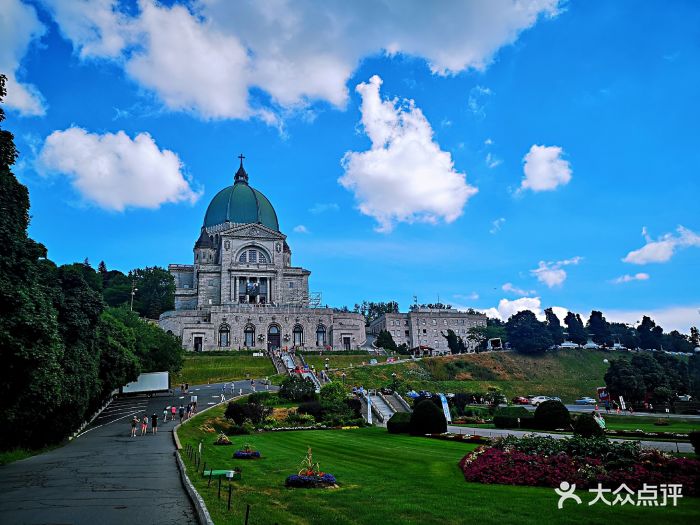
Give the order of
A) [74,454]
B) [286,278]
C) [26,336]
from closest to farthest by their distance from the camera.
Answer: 1. [26,336]
2. [74,454]
3. [286,278]

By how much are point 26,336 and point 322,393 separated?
1167 inches

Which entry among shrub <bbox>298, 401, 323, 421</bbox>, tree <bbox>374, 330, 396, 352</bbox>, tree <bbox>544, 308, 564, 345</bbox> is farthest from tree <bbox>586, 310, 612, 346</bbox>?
shrub <bbox>298, 401, 323, 421</bbox>

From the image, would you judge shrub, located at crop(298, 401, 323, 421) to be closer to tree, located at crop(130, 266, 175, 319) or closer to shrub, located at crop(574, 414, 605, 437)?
shrub, located at crop(574, 414, 605, 437)

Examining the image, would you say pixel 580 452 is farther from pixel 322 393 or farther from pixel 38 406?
pixel 322 393

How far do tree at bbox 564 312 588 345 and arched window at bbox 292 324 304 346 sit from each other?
5810 centimetres

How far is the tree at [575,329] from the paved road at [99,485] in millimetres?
97102

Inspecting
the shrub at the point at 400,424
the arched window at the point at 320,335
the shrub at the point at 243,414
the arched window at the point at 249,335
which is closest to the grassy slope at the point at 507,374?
the arched window at the point at 320,335

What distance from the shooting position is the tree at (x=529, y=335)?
9456 cm

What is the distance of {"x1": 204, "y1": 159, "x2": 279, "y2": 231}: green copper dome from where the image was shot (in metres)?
98.9

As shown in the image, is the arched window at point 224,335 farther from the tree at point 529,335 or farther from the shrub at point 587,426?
the shrub at point 587,426

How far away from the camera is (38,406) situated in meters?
21.6

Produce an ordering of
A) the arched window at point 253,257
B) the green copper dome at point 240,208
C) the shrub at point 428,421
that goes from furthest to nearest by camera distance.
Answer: the green copper dome at point 240,208 → the arched window at point 253,257 → the shrub at point 428,421

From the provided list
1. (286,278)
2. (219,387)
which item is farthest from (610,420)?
(286,278)

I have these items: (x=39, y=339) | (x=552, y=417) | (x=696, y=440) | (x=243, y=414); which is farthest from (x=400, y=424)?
(x=39, y=339)
